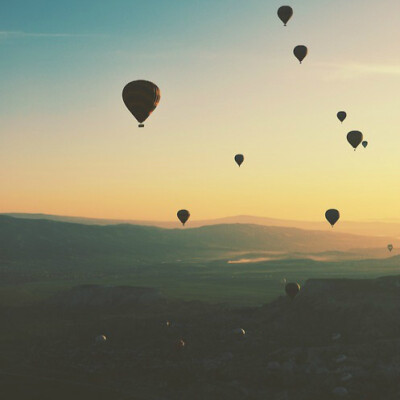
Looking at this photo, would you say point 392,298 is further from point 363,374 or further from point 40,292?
point 40,292

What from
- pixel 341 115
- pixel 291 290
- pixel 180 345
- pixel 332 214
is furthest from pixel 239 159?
pixel 180 345

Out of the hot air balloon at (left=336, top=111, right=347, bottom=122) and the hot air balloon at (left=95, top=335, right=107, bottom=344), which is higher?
the hot air balloon at (left=336, top=111, right=347, bottom=122)

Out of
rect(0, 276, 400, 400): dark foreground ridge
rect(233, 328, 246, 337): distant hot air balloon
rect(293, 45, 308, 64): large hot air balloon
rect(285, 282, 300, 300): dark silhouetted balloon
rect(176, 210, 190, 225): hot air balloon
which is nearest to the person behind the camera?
rect(0, 276, 400, 400): dark foreground ridge

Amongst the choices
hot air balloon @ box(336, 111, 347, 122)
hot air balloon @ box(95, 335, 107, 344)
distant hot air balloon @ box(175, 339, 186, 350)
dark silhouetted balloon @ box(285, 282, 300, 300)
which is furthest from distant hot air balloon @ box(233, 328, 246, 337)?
hot air balloon @ box(336, 111, 347, 122)

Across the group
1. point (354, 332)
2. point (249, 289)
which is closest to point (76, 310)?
point (249, 289)

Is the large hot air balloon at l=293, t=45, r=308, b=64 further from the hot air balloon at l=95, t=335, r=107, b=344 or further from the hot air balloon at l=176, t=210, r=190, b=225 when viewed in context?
the hot air balloon at l=95, t=335, r=107, b=344

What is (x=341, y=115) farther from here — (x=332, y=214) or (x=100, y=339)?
(x=100, y=339)

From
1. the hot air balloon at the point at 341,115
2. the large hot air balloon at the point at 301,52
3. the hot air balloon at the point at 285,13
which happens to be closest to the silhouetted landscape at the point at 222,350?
the hot air balloon at the point at 341,115
